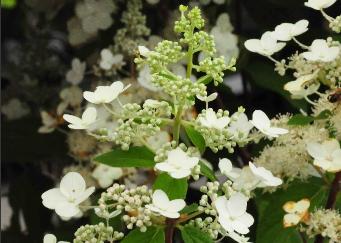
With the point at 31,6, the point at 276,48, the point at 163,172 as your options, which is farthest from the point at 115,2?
the point at 163,172

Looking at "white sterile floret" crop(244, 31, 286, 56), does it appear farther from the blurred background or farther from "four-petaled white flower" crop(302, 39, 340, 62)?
the blurred background

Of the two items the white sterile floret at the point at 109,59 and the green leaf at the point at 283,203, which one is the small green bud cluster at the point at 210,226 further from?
the white sterile floret at the point at 109,59

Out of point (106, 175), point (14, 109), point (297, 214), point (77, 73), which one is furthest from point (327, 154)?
point (14, 109)

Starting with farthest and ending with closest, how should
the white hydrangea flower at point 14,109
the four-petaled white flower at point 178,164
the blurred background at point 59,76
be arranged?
the white hydrangea flower at point 14,109 → the blurred background at point 59,76 → the four-petaled white flower at point 178,164

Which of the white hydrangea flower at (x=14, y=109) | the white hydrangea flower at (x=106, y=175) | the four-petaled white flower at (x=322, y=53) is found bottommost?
the white hydrangea flower at (x=14, y=109)

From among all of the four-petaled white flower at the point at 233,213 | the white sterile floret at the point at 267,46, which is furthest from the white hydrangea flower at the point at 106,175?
the four-petaled white flower at the point at 233,213

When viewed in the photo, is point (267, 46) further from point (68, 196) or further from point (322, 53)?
point (68, 196)

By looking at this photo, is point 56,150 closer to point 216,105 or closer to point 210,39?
point 216,105
